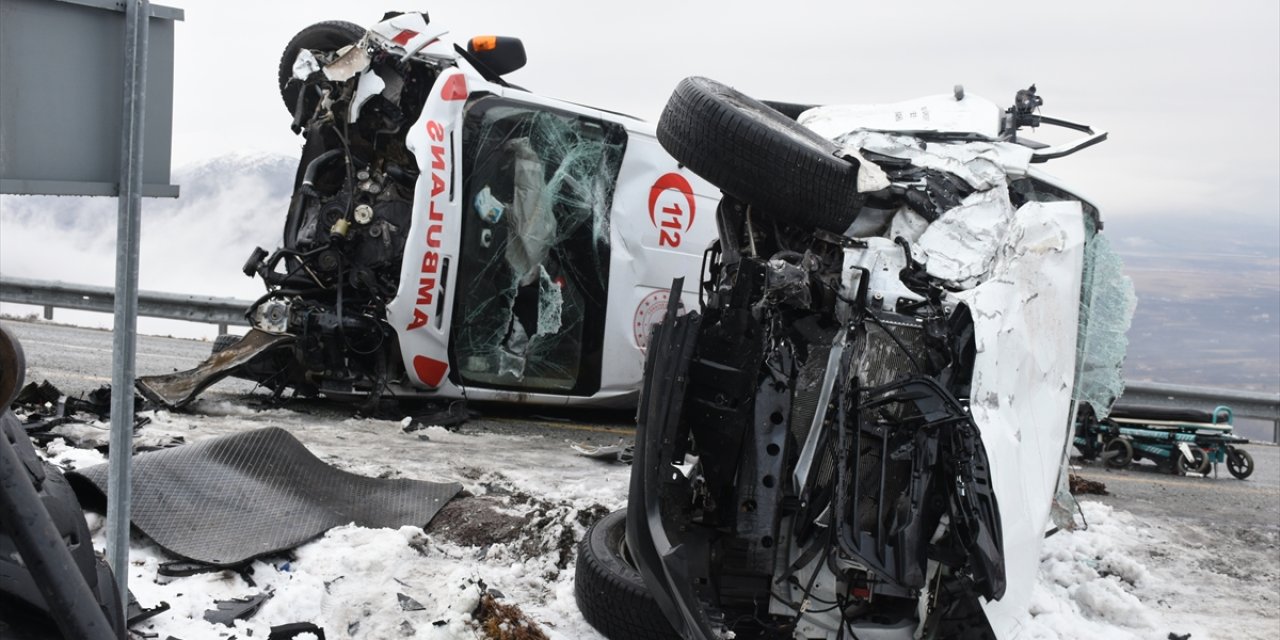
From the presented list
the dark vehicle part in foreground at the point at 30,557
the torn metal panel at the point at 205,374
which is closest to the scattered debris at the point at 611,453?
the torn metal panel at the point at 205,374

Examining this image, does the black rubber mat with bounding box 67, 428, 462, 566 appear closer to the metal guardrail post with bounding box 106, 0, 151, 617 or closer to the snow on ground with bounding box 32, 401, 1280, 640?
the snow on ground with bounding box 32, 401, 1280, 640

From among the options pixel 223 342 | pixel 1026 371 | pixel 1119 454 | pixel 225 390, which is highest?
pixel 1026 371

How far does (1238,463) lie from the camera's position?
8.88m

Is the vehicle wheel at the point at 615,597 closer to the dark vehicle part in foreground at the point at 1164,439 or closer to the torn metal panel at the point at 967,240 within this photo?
the torn metal panel at the point at 967,240

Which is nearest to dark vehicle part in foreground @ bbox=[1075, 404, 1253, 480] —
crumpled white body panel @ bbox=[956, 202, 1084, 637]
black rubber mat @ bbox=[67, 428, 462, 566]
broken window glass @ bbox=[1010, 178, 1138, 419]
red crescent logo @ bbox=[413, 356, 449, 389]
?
broken window glass @ bbox=[1010, 178, 1138, 419]

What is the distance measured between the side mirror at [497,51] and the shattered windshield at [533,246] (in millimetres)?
477

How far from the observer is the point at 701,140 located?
3916 mm

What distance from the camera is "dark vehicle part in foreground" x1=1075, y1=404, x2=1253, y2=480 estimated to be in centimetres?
864

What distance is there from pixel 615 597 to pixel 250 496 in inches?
58.8

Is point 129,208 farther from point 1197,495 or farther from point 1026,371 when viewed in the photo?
point 1197,495

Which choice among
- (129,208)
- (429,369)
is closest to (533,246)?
(429,369)

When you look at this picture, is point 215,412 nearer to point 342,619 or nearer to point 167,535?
point 167,535

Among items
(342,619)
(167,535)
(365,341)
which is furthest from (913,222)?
(365,341)

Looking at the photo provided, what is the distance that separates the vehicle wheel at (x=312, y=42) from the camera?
7.70 m
